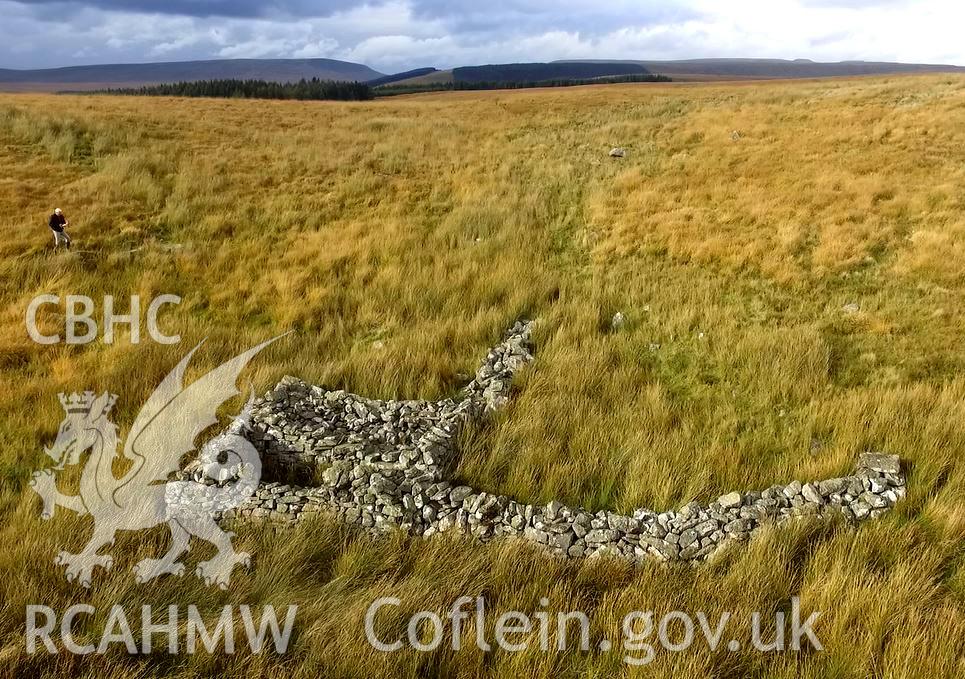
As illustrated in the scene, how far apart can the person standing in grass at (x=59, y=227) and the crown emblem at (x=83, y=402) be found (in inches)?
262

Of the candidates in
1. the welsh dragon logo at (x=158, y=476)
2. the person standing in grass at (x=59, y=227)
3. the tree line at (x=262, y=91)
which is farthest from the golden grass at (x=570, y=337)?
the tree line at (x=262, y=91)

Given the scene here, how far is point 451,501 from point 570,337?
14.2ft

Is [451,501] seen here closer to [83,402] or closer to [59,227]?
[83,402]

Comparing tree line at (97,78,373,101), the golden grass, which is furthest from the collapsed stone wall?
tree line at (97,78,373,101)

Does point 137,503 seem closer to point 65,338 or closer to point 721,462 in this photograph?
point 65,338

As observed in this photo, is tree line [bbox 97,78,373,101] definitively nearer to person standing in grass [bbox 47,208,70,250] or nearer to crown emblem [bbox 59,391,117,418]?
person standing in grass [bbox 47,208,70,250]

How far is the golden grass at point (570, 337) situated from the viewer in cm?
397

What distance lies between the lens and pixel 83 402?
665 centimetres

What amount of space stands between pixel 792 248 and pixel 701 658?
9.84 m

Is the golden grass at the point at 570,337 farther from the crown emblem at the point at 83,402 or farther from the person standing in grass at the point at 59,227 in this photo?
the person standing in grass at the point at 59,227

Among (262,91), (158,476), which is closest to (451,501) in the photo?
(158,476)

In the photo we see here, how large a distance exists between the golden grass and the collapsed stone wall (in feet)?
0.84

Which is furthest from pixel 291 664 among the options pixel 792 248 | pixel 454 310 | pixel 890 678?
pixel 792 248

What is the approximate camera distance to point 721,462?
5.80 metres
